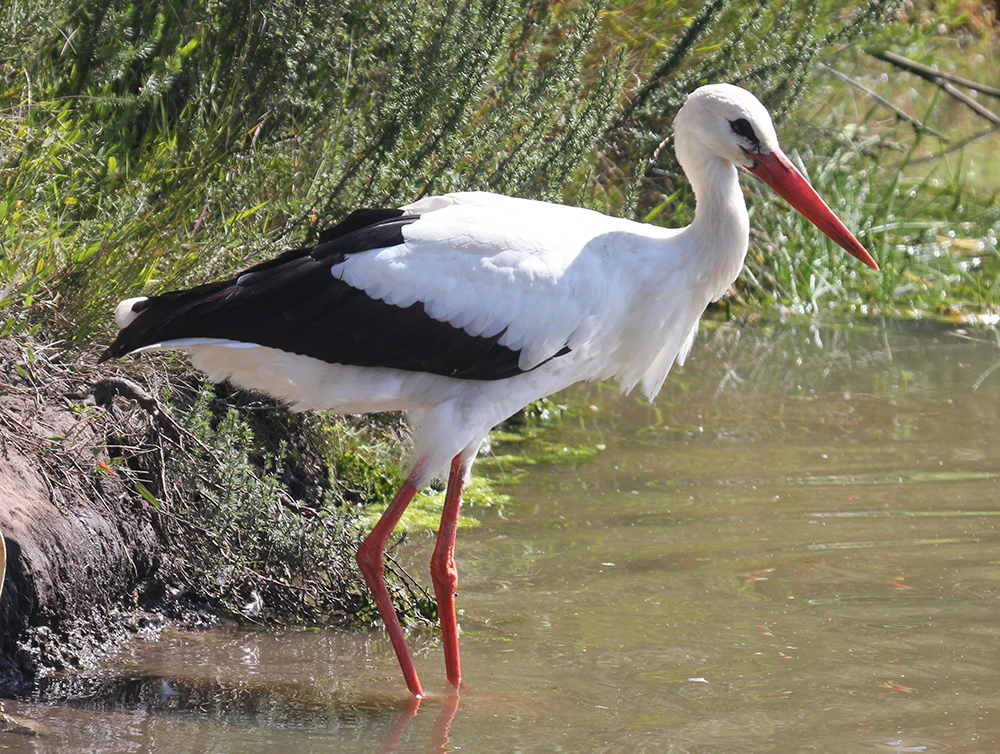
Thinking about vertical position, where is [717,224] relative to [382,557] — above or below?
above

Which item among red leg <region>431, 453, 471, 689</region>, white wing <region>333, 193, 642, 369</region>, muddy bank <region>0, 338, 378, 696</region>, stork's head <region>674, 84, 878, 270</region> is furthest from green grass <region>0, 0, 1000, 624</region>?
white wing <region>333, 193, 642, 369</region>

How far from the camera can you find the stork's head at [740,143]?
12.5 feet

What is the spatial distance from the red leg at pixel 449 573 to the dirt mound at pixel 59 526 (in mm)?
836

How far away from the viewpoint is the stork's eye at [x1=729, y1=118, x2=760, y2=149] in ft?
12.5

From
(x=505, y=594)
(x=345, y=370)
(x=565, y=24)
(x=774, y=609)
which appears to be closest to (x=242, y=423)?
(x=345, y=370)

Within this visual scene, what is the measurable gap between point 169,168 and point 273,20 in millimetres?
655

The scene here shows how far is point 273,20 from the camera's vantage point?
4.44 meters

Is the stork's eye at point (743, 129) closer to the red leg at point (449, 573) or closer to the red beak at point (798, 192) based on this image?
the red beak at point (798, 192)

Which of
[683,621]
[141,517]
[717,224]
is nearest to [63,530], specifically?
[141,517]

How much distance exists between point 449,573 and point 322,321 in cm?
88

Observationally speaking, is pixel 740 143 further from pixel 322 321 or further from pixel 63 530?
pixel 63 530

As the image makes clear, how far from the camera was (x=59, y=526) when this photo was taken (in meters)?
3.37

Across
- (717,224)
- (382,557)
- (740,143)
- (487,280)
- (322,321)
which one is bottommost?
(382,557)

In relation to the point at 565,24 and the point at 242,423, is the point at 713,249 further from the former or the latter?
the point at 565,24
